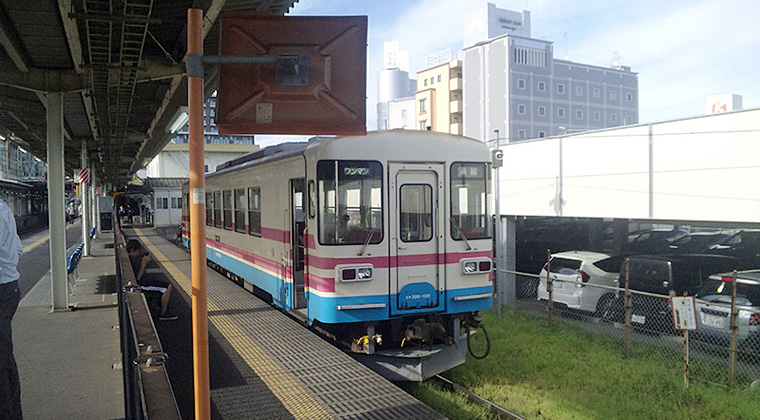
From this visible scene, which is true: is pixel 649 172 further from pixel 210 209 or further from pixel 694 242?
pixel 694 242

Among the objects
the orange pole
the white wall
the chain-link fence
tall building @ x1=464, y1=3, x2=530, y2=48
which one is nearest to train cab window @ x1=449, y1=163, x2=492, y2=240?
the chain-link fence

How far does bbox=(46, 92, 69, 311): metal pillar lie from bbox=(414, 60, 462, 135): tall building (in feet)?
140

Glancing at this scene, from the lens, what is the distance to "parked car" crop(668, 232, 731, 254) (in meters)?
19.2

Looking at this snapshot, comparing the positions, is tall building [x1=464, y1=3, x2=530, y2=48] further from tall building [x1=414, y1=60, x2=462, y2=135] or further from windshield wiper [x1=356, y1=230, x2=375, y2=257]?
windshield wiper [x1=356, y1=230, x2=375, y2=257]

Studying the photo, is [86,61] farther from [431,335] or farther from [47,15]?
[431,335]

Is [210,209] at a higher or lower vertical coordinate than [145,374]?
higher

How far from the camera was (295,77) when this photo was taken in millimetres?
3572

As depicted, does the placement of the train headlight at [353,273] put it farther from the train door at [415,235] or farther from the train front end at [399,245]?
the train door at [415,235]

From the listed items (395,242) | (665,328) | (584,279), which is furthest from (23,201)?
(665,328)

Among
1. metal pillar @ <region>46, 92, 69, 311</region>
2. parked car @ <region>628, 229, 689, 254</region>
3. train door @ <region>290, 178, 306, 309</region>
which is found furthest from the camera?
parked car @ <region>628, 229, 689, 254</region>

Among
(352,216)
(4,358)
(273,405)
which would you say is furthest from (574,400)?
(4,358)

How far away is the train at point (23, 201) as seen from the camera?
101 ft

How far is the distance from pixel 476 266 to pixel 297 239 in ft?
8.35

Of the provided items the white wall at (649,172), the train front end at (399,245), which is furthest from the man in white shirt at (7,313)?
the white wall at (649,172)
